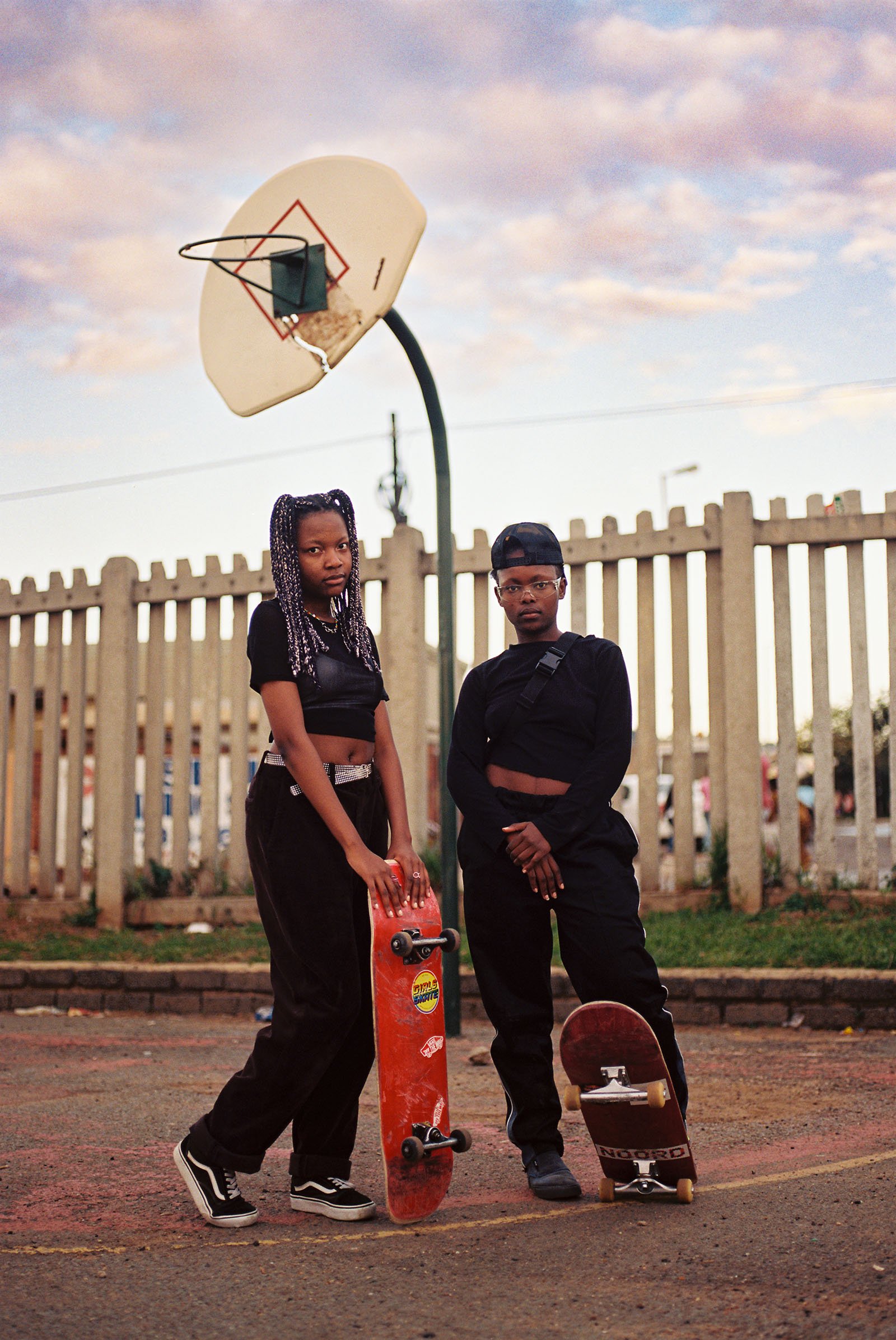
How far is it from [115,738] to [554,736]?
5658mm

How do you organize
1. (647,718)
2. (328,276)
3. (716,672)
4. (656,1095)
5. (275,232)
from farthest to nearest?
(647,718), (716,672), (275,232), (328,276), (656,1095)

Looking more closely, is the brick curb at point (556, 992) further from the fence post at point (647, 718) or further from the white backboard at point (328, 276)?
the white backboard at point (328, 276)

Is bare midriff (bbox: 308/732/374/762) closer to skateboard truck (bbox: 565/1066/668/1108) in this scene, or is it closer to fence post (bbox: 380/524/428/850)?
skateboard truck (bbox: 565/1066/668/1108)

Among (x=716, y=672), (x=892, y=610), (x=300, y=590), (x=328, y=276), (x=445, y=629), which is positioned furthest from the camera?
(x=716, y=672)

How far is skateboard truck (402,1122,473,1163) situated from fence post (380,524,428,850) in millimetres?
4684

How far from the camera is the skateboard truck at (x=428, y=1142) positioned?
10.4 feet

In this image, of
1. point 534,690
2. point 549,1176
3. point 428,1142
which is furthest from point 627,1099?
point 534,690

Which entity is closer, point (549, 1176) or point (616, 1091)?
point (616, 1091)

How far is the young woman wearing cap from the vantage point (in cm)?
352

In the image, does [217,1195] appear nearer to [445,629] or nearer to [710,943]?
[445,629]

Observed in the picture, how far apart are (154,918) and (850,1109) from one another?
17.5ft

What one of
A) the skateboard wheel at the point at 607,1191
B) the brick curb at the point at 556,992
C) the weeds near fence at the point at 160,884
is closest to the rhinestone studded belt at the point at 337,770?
the skateboard wheel at the point at 607,1191

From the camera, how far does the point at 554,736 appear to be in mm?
3762

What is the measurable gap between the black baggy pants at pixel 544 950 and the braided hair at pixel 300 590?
0.65 m
